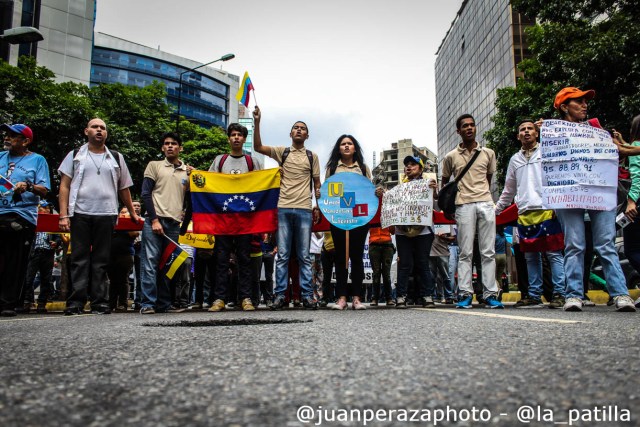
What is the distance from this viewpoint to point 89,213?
553cm

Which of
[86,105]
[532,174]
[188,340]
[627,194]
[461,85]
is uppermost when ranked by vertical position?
[461,85]

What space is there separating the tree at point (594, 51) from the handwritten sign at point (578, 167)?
745 cm

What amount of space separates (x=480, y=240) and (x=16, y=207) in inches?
199

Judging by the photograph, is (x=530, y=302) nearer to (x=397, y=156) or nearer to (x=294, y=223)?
(x=294, y=223)

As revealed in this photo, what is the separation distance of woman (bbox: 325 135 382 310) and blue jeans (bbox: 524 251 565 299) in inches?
79.2

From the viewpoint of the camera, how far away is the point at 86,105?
76.9ft

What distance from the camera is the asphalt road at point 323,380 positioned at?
1.13 m

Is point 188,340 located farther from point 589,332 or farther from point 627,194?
point 627,194

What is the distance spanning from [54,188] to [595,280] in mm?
21885

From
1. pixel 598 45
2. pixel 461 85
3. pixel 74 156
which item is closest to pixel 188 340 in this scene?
pixel 74 156

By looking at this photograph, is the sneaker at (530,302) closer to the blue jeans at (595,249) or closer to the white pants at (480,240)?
the white pants at (480,240)

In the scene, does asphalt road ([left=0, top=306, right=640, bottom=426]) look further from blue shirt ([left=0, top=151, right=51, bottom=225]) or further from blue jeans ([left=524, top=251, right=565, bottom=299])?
blue jeans ([left=524, top=251, right=565, bottom=299])

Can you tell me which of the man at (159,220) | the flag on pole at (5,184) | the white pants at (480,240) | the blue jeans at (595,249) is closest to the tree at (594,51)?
the white pants at (480,240)

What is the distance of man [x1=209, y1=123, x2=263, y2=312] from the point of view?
5.83 metres
